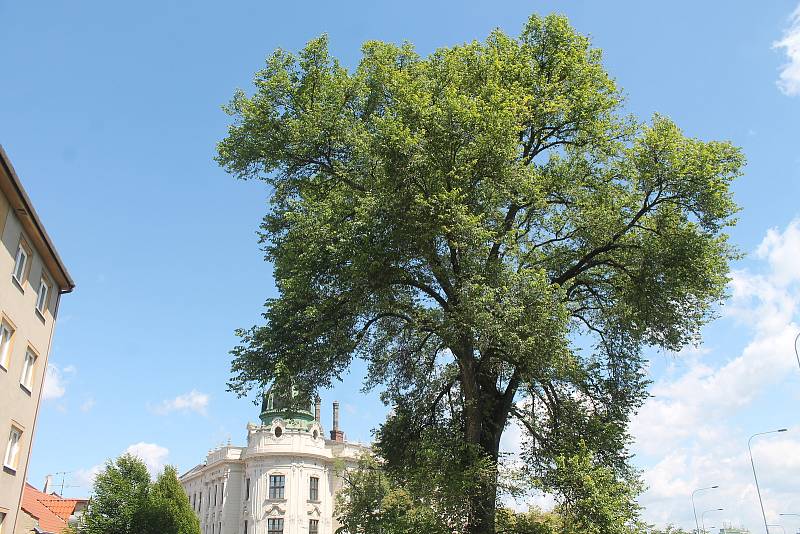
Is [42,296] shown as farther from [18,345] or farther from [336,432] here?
[336,432]

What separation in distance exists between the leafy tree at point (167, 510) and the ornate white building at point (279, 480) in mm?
10859

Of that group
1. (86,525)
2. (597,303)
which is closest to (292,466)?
(86,525)

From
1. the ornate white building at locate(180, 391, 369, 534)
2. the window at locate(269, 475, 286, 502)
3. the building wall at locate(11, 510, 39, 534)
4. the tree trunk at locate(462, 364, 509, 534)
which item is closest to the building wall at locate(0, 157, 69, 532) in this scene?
the tree trunk at locate(462, 364, 509, 534)

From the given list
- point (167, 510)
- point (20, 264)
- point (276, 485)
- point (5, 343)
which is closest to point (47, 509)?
point (167, 510)

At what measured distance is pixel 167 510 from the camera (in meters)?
49.3

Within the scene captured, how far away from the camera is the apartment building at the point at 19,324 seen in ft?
62.4

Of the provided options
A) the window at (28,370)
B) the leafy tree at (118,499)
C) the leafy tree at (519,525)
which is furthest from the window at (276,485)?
the leafy tree at (519,525)

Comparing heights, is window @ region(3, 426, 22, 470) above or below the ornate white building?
below

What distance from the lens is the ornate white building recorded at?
2414 inches

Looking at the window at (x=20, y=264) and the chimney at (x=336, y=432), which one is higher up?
the chimney at (x=336, y=432)

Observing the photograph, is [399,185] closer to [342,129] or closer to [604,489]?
[342,129]

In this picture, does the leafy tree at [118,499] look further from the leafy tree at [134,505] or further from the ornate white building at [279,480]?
the ornate white building at [279,480]

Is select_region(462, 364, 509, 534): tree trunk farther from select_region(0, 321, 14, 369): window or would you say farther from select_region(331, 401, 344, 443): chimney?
select_region(331, 401, 344, 443): chimney

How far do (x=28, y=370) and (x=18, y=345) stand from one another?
2.27 m
